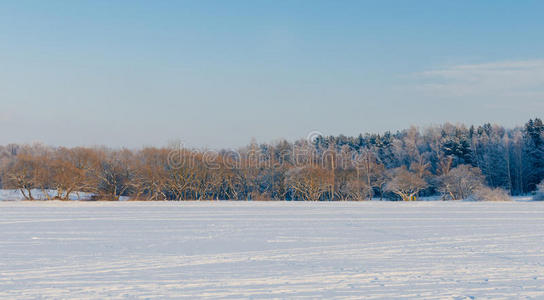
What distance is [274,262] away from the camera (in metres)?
10.6

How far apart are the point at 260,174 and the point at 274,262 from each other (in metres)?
44.3

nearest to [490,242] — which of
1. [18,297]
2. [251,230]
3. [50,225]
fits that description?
[251,230]

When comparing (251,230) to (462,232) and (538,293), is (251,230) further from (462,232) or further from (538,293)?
(538,293)

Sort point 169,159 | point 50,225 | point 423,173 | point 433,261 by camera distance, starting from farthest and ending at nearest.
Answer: point 169,159 < point 423,173 < point 50,225 < point 433,261

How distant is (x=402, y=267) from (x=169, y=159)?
153 feet

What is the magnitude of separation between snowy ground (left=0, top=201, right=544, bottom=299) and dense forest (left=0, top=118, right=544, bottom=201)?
103 ft

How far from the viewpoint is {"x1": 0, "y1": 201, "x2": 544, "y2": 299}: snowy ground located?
26.1 ft

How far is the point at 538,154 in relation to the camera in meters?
53.7

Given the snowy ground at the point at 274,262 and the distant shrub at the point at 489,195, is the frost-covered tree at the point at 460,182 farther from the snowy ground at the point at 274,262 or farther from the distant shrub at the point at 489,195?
the snowy ground at the point at 274,262

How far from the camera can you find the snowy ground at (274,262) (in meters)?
7.97

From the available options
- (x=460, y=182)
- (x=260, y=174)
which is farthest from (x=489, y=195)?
(x=260, y=174)

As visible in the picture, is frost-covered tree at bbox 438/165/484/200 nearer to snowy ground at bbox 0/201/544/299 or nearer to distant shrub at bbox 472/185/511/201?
distant shrub at bbox 472/185/511/201

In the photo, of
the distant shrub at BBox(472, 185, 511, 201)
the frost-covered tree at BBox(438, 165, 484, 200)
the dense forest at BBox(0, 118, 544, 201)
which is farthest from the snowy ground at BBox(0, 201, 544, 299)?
the dense forest at BBox(0, 118, 544, 201)

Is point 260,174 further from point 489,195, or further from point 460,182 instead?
point 489,195
